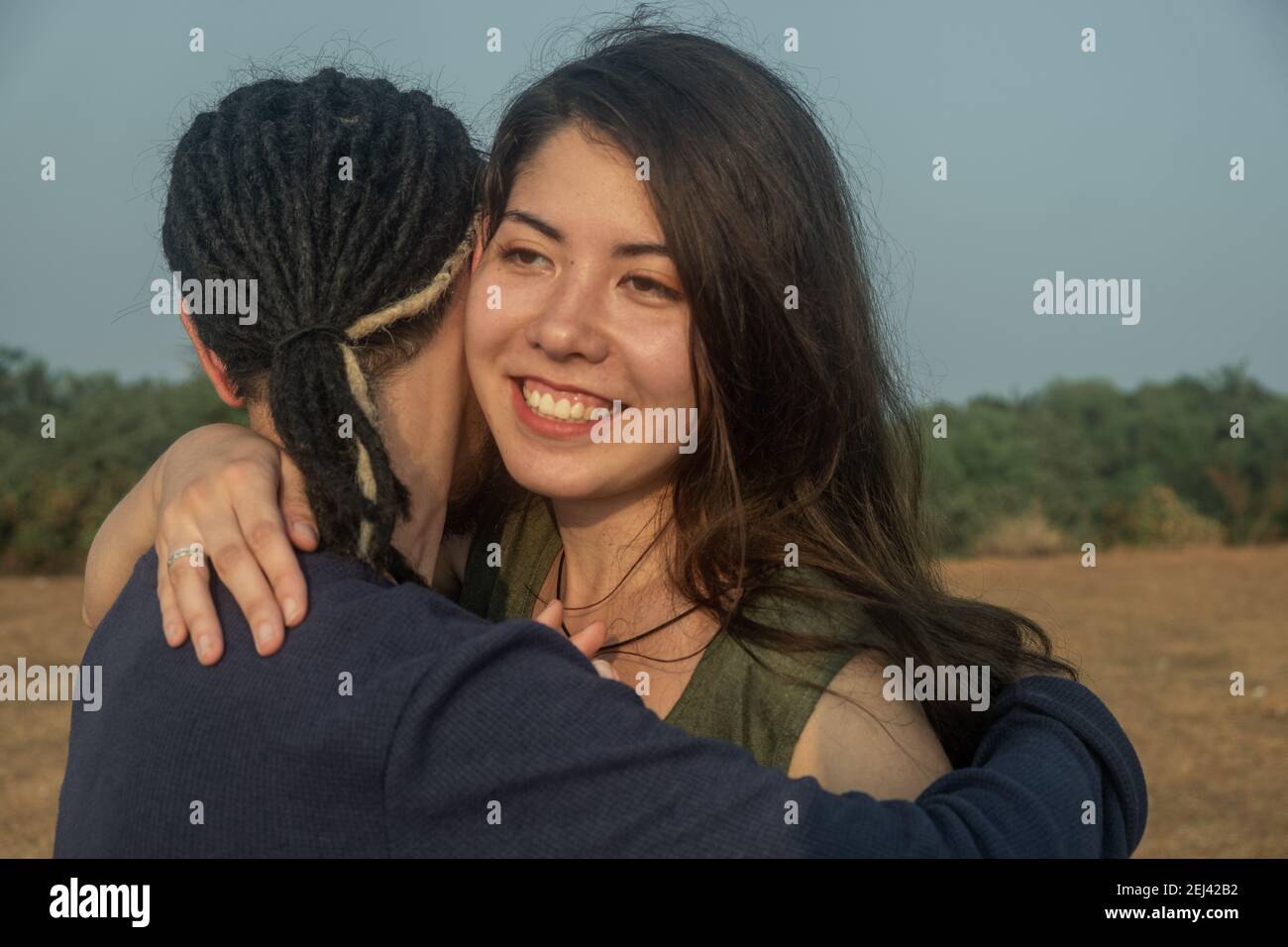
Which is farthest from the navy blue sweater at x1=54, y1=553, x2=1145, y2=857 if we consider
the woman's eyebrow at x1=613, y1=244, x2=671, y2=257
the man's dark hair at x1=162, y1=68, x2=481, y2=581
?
the woman's eyebrow at x1=613, y1=244, x2=671, y2=257

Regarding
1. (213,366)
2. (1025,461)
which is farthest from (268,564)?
(1025,461)

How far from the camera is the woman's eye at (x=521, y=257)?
2750 mm

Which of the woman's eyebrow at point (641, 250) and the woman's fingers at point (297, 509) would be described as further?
the woman's eyebrow at point (641, 250)

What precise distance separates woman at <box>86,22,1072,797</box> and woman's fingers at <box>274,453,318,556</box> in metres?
0.12

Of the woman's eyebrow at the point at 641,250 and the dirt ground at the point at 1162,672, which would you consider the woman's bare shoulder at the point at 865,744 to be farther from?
the dirt ground at the point at 1162,672

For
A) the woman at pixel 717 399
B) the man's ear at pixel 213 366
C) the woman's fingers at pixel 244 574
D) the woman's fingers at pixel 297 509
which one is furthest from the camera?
the woman at pixel 717 399

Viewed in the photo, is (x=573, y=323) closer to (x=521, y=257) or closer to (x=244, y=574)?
(x=521, y=257)

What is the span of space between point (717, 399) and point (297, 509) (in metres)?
0.99

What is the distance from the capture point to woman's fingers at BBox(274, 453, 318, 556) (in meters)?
2.13

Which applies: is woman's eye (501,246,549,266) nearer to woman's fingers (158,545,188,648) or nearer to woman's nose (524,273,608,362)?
woman's nose (524,273,608,362)

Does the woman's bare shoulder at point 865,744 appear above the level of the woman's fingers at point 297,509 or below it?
below

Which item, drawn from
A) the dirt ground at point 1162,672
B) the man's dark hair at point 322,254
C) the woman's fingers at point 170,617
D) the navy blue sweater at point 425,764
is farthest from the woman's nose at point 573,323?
the dirt ground at point 1162,672
